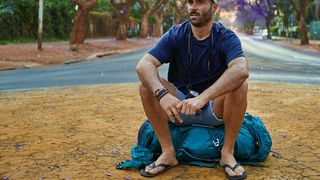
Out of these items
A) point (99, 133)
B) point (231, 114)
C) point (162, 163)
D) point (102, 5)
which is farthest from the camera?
point (102, 5)

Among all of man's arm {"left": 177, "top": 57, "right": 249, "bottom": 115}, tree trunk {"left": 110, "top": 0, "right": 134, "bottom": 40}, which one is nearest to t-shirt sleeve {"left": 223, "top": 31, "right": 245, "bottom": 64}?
man's arm {"left": 177, "top": 57, "right": 249, "bottom": 115}

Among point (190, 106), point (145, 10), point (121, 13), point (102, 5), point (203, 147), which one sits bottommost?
point (203, 147)

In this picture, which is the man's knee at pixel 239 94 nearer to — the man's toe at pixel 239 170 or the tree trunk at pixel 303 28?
the man's toe at pixel 239 170

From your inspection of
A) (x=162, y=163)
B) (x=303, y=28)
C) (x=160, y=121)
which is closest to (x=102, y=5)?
(x=303, y=28)

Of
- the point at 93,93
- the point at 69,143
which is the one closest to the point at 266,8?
the point at 93,93

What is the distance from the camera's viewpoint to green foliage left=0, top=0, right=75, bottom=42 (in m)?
29.3

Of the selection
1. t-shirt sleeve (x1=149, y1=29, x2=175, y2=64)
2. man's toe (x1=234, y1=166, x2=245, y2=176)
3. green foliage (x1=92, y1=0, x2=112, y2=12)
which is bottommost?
man's toe (x1=234, y1=166, x2=245, y2=176)

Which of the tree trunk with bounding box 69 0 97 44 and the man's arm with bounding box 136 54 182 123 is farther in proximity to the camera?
the tree trunk with bounding box 69 0 97 44

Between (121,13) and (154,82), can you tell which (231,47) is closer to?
(154,82)

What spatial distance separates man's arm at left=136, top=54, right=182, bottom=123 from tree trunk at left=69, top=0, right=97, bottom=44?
22.1 m

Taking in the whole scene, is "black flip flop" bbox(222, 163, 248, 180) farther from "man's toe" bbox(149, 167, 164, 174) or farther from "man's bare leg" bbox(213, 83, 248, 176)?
"man's toe" bbox(149, 167, 164, 174)

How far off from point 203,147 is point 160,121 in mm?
431

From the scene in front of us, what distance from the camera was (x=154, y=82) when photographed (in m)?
3.53

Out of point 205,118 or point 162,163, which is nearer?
point 162,163
